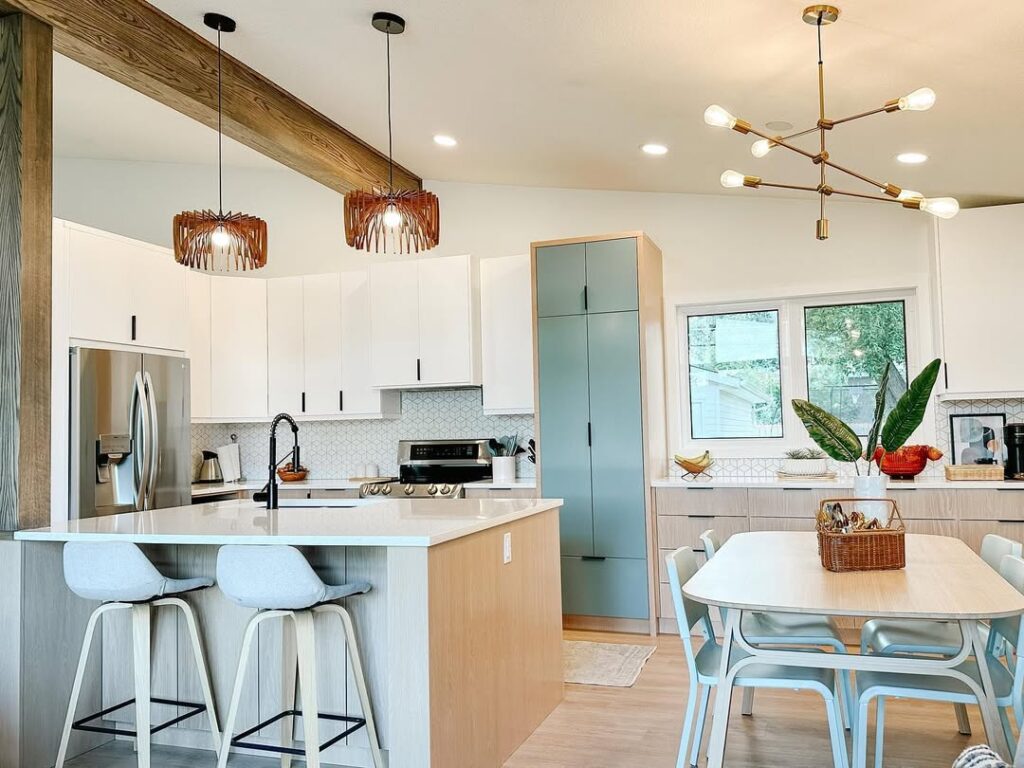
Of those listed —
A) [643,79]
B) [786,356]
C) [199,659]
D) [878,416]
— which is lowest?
[199,659]

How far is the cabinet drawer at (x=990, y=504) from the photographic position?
4348 millimetres

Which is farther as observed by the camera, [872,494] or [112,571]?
[872,494]

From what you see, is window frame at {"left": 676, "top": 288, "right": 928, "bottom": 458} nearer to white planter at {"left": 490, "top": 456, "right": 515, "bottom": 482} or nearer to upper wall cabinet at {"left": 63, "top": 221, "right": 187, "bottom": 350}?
white planter at {"left": 490, "top": 456, "right": 515, "bottom": 482}

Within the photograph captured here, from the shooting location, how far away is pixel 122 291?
15.6 ft

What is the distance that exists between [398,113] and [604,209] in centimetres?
169

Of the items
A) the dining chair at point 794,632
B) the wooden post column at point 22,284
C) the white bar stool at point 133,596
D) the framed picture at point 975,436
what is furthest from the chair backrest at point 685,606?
the framed picture at point 975,436

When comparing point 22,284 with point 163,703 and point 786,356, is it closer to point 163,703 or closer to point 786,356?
point 163,703

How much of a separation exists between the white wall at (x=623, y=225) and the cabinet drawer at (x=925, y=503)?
2.01 feet

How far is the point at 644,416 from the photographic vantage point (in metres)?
5.00

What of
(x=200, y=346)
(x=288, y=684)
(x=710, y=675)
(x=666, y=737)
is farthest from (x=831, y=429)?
(x=200, y=346)

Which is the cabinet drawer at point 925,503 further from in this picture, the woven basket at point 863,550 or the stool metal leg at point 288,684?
the stool metal leg at point 288,684

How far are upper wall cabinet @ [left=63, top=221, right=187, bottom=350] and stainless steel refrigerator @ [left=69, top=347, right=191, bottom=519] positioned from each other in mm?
150

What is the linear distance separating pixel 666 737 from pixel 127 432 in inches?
124

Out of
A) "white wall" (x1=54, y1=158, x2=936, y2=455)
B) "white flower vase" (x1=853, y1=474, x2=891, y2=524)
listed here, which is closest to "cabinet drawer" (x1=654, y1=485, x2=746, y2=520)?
"white wall" (x1=54, y1=158, x2=936, y2=455)
